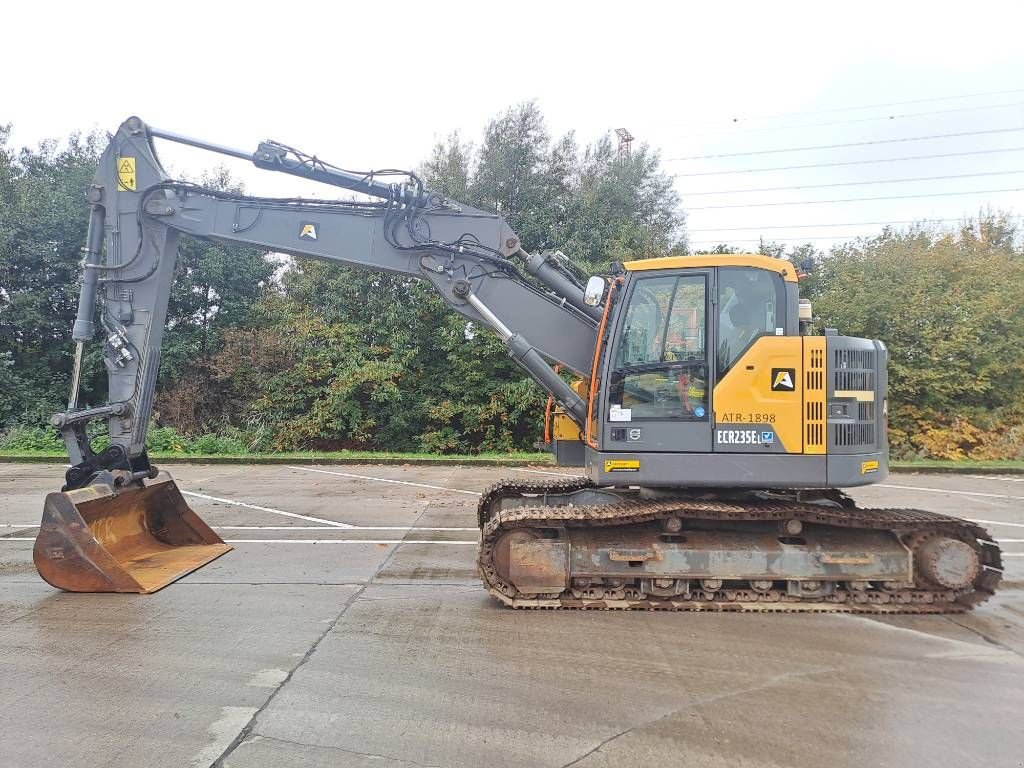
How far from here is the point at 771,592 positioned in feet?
17.6

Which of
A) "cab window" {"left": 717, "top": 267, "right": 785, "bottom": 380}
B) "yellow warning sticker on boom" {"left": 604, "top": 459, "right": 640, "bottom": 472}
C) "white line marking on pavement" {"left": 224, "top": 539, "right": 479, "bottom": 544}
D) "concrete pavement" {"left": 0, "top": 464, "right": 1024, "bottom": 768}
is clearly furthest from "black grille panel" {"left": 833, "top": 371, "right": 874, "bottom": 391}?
"white line marking on pavement" {"left": 224, "top": 539, "right": 479, "bottom": 544}

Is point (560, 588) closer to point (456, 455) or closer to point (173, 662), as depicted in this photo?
point (173, 662)

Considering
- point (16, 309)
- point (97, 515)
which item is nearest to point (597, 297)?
point (97, 515)

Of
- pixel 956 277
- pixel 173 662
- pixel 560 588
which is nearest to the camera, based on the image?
pixel 173 662

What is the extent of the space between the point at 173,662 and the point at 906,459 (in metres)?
18.8

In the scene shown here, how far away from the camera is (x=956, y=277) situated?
64.0 feet

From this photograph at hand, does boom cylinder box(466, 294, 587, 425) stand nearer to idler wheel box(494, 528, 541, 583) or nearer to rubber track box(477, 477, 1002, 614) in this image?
rubber track box(477, 477, 1002, 614)

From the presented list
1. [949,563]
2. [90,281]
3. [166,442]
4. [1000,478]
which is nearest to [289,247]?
[90,281]

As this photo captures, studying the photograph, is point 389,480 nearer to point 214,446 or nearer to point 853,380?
point 214,446

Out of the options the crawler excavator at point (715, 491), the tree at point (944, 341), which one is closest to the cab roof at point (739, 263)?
the crawler excavator at point (715, 491)

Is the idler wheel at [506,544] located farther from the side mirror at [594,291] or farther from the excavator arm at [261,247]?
the side mirror at [594,291]

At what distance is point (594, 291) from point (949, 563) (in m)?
3.56

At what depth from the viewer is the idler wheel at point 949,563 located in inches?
207

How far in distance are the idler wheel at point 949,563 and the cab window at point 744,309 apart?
7.04ft
